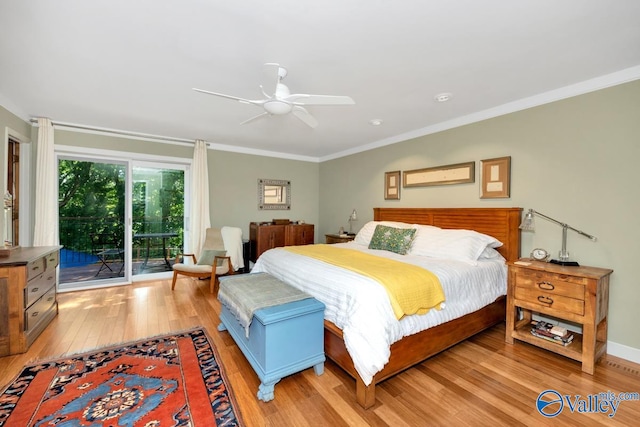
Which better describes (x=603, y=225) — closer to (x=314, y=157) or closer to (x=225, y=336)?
(x=225, y=336)

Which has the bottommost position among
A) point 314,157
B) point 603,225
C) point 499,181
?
point 603,225

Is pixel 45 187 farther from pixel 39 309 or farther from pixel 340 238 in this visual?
pixel 340 238

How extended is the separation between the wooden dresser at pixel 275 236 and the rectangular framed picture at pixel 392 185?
6.09 feet

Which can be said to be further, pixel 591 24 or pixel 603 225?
pixel 603 225

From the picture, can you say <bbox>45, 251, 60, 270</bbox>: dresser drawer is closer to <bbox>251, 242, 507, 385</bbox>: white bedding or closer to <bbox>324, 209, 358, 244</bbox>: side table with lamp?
<bbox>251, 242, 507, 385</bbox>: white bedding

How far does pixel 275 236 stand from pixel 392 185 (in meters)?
2.39

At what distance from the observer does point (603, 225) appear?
249 centimetres

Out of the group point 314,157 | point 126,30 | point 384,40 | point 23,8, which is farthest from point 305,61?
point 314,157

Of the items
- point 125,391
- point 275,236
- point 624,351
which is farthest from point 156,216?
point 624,351

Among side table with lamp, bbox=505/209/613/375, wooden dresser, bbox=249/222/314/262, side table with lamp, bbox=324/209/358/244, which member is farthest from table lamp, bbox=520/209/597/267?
wooden dresser, bbox=249/222/314/262

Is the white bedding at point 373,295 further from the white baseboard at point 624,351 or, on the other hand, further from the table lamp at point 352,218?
the table lamp at point 352,218

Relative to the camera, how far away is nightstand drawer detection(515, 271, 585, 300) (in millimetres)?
2240

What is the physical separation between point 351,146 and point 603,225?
3638 millimetres

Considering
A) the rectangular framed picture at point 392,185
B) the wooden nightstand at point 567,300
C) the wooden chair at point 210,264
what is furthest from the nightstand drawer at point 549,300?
the wooden chair at point 210,264
